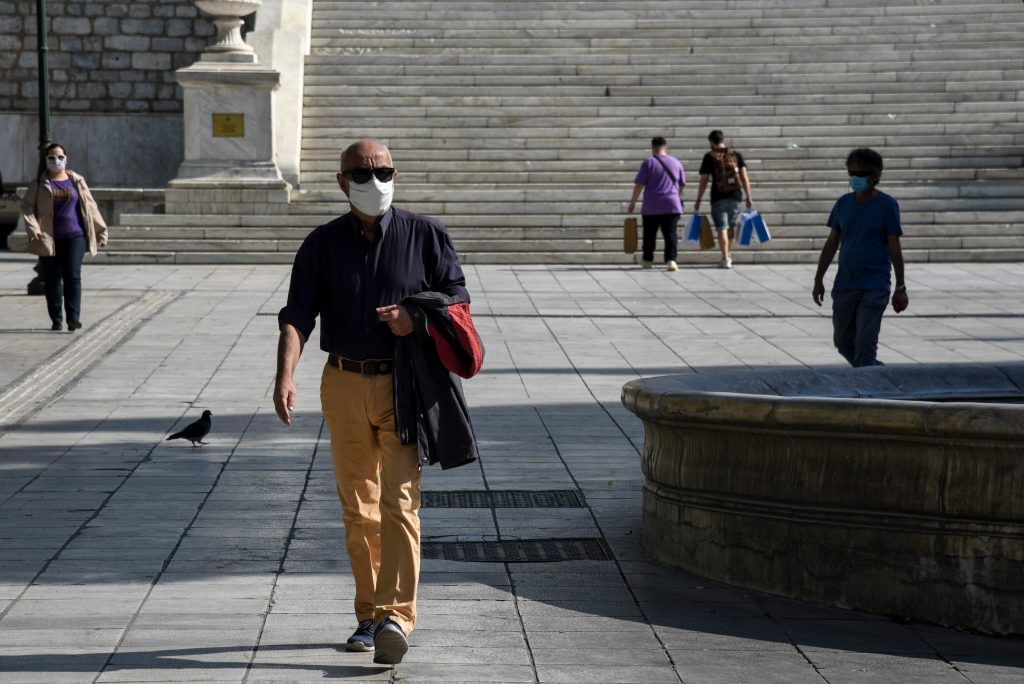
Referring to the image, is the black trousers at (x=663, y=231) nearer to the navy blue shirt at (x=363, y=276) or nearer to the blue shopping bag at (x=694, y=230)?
the blue shopping bag at (x=694, y=230)

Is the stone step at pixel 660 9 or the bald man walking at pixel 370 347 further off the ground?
the stone step at pixel 660 9

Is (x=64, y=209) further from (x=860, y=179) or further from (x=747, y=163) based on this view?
(x=747, y=163)

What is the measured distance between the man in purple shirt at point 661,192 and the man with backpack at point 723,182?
13.4 inches

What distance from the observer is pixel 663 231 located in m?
19.5

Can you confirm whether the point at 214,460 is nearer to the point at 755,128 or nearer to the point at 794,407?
the point at 794,407

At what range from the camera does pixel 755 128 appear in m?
23.8

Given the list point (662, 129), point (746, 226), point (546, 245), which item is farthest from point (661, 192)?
point (662, 129)

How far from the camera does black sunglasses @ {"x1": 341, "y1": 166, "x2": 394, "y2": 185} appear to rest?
16.3ft

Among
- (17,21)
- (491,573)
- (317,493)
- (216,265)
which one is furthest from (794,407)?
(17,21)

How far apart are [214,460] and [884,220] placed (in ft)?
12.6

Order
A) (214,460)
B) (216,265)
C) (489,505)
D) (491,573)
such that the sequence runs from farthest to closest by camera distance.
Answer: (216,265), (214,460), (489,505), (491,573)

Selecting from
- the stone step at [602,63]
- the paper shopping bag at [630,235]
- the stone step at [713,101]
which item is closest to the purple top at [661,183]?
the paper shopping bag at [630,235]

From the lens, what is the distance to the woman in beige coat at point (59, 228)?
521 inches

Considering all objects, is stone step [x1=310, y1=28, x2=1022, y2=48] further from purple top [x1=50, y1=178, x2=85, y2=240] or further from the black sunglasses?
the black sunglasses
